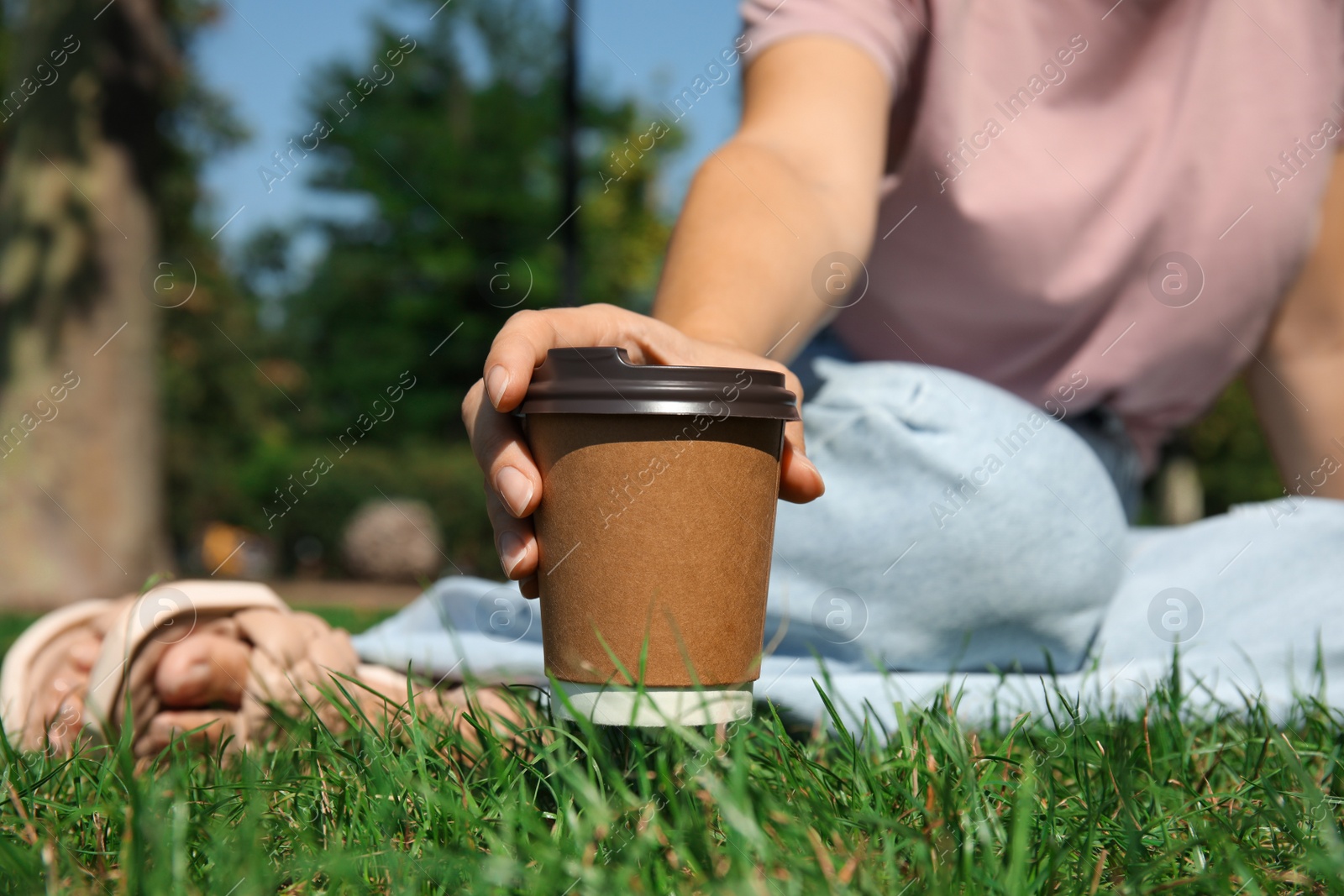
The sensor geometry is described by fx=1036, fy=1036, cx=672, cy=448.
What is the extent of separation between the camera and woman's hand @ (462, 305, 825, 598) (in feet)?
4.31

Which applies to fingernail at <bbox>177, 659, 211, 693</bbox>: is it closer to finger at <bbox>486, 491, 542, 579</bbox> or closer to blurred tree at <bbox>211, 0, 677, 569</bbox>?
finger at <bbox>486, 491, 542, 579</bbox>

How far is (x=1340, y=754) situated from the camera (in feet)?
5.21

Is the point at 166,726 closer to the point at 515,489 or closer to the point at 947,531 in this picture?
the point at 515,489

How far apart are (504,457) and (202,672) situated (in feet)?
3.12

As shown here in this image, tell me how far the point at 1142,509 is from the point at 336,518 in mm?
16989

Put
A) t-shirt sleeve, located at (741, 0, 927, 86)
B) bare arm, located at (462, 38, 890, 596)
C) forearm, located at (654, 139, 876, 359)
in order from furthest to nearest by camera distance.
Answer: t-shirt sleeve, located at (741, 0, 927, 86) < forearm, located at (654, 139, 876, 359) < bare arm, located at (462, 38, 890, 596)

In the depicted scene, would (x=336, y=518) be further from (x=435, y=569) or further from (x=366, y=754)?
(x=366, y=754)

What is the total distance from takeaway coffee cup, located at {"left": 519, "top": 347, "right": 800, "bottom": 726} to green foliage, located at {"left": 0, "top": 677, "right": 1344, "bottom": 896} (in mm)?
81

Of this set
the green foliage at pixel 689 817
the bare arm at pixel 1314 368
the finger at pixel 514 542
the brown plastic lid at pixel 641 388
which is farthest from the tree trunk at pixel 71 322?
the brown plastic lid at pixel 641 388

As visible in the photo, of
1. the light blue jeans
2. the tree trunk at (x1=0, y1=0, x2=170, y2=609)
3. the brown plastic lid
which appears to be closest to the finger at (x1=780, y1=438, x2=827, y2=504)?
the brown plastic lid

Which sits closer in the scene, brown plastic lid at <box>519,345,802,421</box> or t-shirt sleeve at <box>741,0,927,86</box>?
brown plastic lid at <box>519,345,802,421</box>

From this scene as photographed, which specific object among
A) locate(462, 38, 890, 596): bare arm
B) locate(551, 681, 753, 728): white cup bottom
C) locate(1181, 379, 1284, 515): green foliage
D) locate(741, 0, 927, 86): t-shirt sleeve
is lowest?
locate(551, 681, 753, 728): white cup bottom

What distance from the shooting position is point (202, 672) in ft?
6.37

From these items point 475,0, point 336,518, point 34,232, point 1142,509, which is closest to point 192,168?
point 336,518
